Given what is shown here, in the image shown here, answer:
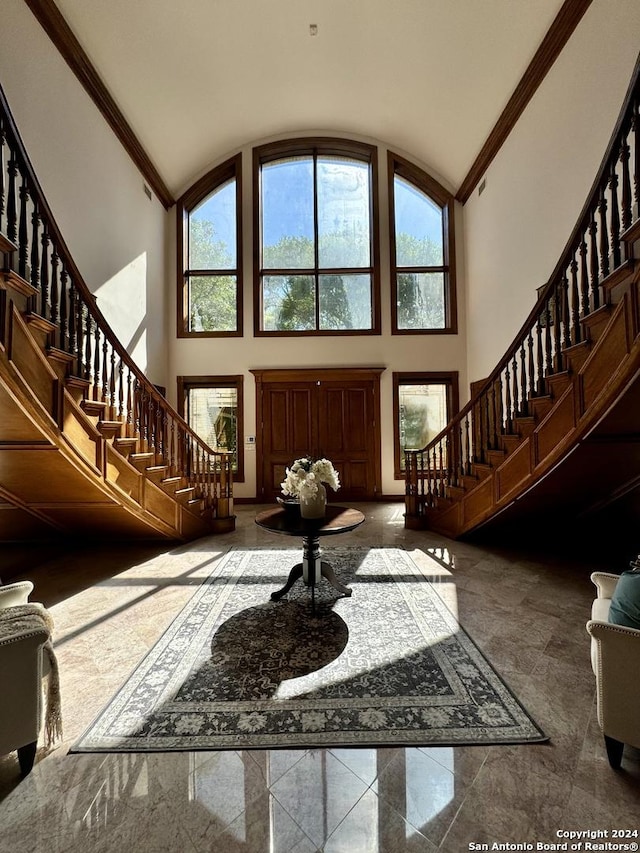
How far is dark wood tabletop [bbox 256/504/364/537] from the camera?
2.82 m

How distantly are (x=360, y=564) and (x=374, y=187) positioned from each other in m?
6.61

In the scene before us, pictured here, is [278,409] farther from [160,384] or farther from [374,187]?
[374,187]

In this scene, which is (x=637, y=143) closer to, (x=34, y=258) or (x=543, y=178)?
(x=543, y=178)

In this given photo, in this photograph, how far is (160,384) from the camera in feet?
21.9

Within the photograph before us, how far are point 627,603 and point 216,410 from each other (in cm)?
637

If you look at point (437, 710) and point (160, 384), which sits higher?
point (160, 384)

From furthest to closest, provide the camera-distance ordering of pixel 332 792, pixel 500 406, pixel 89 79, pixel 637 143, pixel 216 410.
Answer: pixel 216 410
pixel 89 79
pixel 500 406
pixel 637 143
pixel 332 792

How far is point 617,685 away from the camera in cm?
150

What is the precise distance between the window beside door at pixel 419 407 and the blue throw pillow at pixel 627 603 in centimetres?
526

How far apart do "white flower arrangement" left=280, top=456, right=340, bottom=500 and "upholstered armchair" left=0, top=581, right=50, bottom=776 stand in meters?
1.78

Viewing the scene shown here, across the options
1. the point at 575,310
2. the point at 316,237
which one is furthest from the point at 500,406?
the point at 316,237

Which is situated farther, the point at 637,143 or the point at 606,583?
the point at 637,143

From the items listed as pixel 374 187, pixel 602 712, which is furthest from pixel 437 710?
pixel 374 187

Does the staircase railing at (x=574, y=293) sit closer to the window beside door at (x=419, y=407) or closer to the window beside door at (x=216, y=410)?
the window beside door at (x=419, y=407)
